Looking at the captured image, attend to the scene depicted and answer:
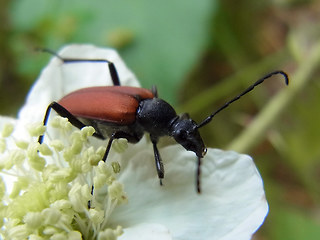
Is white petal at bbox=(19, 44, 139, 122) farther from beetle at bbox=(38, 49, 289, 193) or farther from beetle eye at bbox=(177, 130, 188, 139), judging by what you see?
beetle eye at bbox=(177, 130, 188, 139)

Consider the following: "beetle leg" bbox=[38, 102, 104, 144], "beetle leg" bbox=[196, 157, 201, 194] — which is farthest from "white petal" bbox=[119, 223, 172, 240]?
"beetle leg" bbox=[38, 102, 104, 144]

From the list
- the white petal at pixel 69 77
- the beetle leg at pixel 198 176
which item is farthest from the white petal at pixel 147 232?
the white petal at pixel 69 77

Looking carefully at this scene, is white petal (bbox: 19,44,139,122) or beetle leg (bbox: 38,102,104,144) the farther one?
white petal (bbox: 19,44,139,122)

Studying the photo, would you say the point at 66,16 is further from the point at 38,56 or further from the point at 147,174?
the point at 147,174

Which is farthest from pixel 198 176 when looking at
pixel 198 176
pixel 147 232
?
pixel 147 232

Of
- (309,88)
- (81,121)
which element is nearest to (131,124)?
(81,121)

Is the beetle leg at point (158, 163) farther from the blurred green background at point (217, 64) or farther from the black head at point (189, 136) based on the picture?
the blurred green background at point (217, 64)
